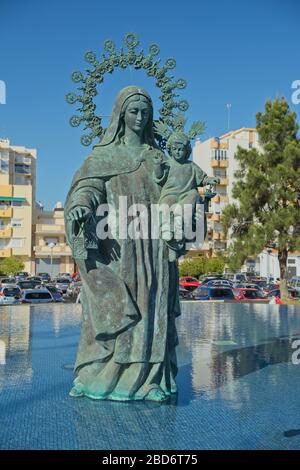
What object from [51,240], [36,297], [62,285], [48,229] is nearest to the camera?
[36,297]

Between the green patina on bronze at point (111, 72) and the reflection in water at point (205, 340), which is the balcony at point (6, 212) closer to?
the reflection in water at point (205, 340)

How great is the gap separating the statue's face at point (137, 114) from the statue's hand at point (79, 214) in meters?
1.04

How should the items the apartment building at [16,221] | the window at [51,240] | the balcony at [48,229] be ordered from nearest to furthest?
the apartment building at [16,221], the balcony at [48,229], the window at [51,240]

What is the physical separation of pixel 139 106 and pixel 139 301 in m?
1.93

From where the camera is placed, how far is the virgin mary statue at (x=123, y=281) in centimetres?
569

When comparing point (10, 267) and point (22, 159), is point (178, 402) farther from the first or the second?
point (22, 159)

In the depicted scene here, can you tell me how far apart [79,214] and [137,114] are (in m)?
1.22

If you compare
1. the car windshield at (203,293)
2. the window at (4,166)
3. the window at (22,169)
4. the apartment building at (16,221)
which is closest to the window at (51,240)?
the apartment building at (16,221)

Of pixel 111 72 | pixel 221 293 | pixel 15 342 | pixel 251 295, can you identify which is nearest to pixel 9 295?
pixel 221 293

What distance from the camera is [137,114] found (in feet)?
19.4

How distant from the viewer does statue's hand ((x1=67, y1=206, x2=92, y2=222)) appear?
5508 mm

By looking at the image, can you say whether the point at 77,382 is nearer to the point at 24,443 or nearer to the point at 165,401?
the point at 165,401

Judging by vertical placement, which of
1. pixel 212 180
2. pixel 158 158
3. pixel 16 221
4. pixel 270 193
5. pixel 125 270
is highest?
pixel 16 221

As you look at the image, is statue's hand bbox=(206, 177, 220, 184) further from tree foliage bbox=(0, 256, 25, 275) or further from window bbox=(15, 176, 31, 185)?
window bbox=(15, 176, 31, 185)
